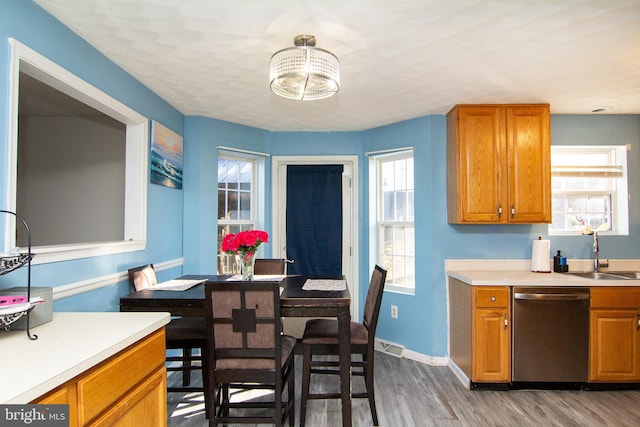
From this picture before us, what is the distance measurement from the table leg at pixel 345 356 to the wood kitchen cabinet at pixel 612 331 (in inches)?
78.9

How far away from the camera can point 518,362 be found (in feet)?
8.91

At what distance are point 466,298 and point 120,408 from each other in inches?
100

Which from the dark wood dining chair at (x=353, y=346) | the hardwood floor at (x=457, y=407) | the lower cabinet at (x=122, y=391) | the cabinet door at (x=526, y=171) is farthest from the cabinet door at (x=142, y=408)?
the cabinet door at (x=526, y=171)

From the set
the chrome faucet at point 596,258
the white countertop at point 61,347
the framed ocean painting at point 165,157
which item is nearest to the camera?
the white countertop at point 61,347

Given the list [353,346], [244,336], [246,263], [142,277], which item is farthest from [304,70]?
[142,277]

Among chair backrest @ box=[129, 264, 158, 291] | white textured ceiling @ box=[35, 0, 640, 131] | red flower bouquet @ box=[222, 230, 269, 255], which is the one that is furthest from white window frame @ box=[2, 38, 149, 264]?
red flower bouquet @ box=[222, 230, 269, 255]

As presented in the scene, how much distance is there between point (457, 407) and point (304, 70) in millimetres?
2439

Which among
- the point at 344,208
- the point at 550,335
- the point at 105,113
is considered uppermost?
the point at 105,113

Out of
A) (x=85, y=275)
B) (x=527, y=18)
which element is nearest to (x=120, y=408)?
(x=85, y=275)

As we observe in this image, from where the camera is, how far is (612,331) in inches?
107

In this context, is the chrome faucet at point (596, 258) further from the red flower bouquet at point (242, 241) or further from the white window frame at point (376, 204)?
the red flower bouquet at point (242, 241)

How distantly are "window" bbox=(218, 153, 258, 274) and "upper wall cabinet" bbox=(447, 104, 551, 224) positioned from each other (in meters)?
2.20

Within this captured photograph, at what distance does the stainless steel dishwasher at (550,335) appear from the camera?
8.87 ft

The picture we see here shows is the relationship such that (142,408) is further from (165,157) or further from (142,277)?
(165,157)
